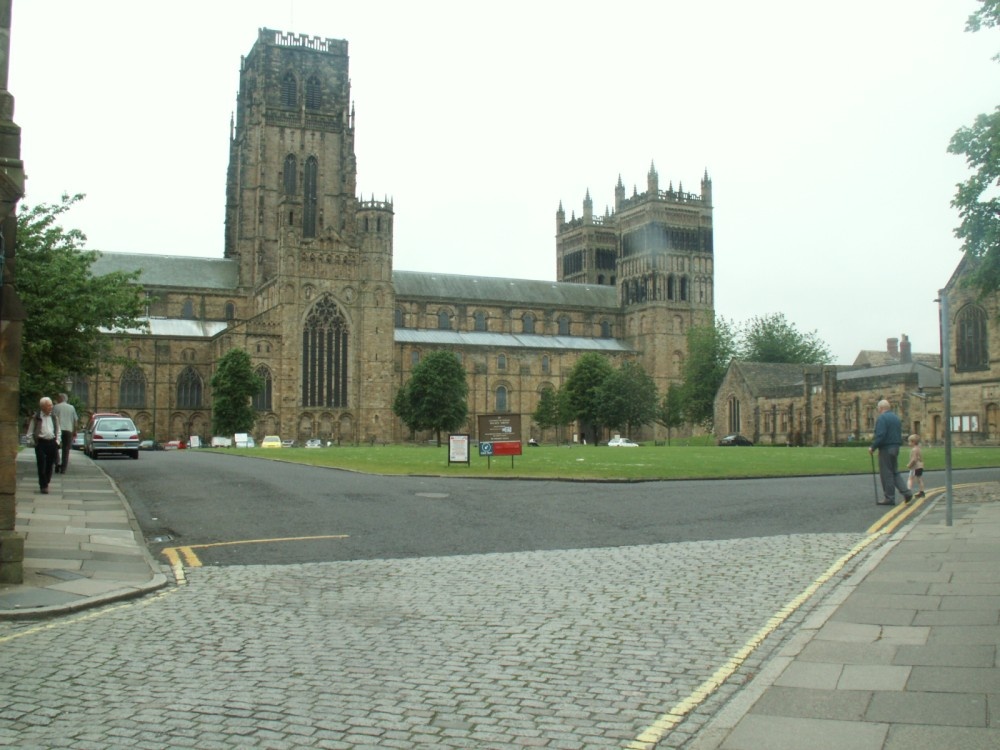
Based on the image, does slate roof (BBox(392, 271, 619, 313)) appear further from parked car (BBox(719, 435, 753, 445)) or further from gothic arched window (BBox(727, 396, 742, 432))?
parked car (BBox(719, 435, 753, 445))

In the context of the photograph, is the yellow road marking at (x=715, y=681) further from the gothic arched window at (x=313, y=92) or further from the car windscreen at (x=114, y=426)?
the gothic arched window at (x=313, y=92)

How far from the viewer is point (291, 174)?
329ft

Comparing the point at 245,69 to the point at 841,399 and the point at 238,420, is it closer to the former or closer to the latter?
the point at 238,420

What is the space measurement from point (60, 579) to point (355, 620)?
136 inches

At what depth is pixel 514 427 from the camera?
3136 cm

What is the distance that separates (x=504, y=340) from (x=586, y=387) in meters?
18.5

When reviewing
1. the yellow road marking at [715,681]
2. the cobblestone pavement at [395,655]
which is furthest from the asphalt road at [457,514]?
the yellow road marking at [715,681]

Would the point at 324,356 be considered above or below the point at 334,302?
below

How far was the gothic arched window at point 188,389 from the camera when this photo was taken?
92000mm

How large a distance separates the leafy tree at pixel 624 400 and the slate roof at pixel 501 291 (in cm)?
2655

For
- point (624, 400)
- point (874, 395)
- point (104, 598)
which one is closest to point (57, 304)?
point (104, 598)

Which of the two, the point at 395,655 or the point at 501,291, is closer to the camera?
the point at 395,655

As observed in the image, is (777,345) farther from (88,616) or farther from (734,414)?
(88,616)

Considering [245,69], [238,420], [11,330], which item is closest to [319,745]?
[11,330]
